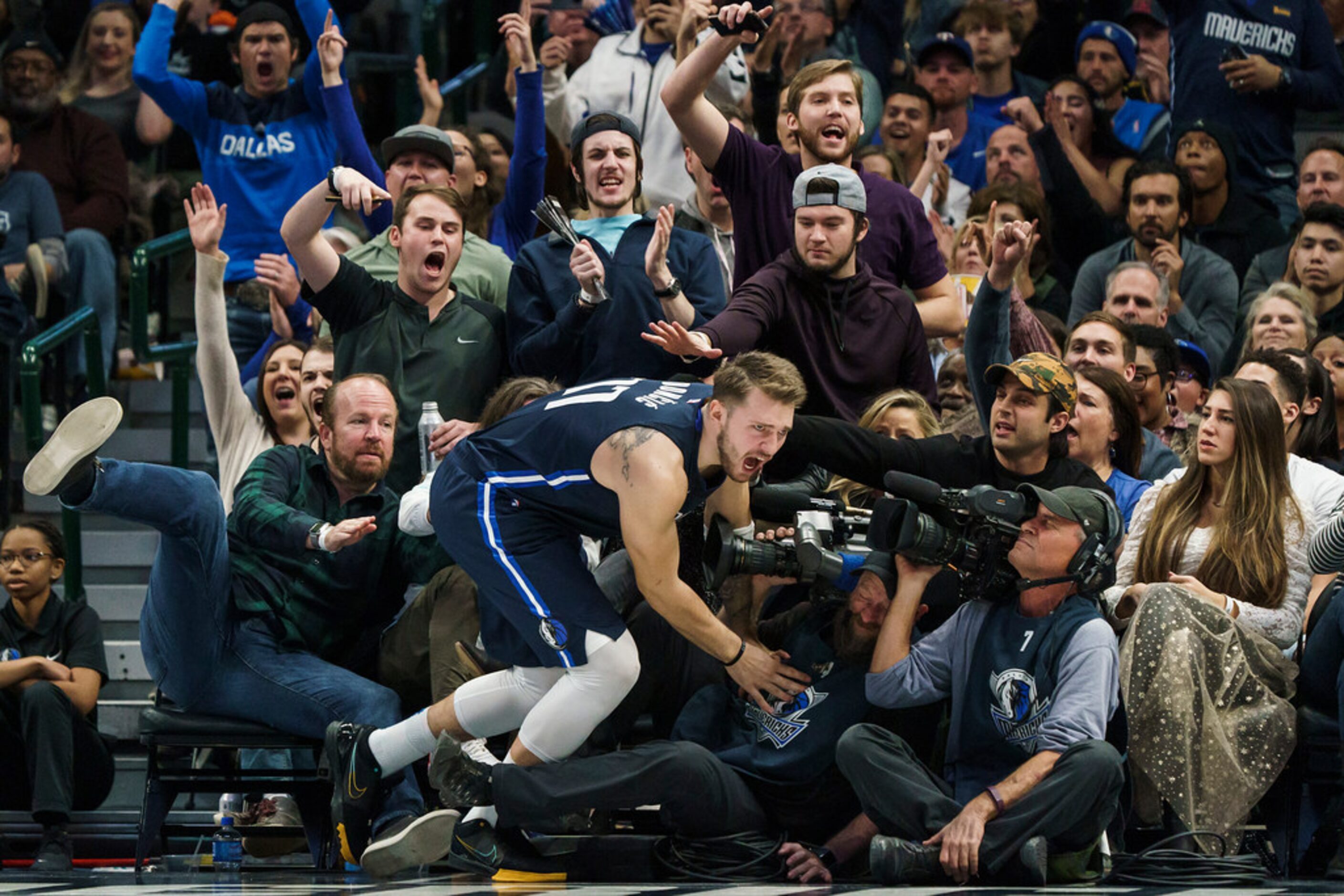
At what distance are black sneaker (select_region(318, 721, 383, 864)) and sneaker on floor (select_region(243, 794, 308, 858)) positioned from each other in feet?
2.32

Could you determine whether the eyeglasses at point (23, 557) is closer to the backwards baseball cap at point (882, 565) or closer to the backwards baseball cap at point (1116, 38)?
the backwards baseball cap at point (882, 565)

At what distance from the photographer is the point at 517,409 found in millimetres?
6020

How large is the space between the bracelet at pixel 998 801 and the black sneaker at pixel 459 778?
4.71 ft

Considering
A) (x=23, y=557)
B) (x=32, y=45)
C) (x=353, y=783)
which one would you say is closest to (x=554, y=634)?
(x=353, y=783)

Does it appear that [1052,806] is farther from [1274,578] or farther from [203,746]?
[203,746]

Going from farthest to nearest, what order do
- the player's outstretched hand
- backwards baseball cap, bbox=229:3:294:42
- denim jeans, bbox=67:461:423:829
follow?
1. backwards baseball cap, bbox=229:3:294:42
2. denim jeans, bbox=67:461:423:829
3. the player's outstretched hand

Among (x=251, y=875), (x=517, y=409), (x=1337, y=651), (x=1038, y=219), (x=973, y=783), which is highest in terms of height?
(x=1038, y=219)

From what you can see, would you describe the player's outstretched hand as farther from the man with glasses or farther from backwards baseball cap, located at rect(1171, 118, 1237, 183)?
the man with glasses

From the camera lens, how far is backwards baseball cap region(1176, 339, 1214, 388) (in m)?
7.71

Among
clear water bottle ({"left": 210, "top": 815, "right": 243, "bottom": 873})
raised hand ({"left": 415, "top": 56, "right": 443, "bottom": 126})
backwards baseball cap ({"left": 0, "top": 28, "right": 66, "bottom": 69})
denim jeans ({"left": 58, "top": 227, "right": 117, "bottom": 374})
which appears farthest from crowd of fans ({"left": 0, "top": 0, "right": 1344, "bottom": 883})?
backwards baseball cap ({"left": 0, "top": 28, "right": 66, "bottom": 69})

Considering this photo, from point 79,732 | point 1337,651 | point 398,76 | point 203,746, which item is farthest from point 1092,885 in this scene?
point 398,76

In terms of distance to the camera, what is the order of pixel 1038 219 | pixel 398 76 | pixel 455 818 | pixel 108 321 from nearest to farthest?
1. pixel 455 818
2. pixel 1038 219
3. pixel 108 321
4. pixel 398 76

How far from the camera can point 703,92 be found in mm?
6621

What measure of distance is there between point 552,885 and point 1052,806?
144 centimetres
